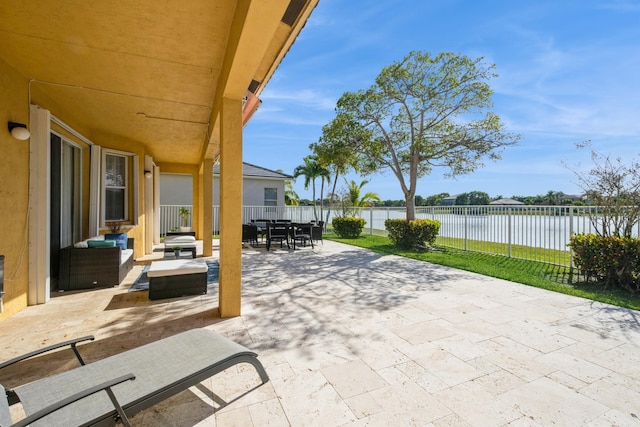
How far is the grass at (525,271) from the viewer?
15.4 ft

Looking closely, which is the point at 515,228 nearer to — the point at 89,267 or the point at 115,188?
the point at 89,267

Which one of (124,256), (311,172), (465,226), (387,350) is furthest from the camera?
(311,172)

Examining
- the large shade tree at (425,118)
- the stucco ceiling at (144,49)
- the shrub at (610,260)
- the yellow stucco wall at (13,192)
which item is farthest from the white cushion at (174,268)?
the shrub at (610,260)

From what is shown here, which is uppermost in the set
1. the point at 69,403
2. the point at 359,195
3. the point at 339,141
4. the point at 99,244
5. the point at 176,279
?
the point at 339,141

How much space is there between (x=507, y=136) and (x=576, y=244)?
4597 millimetres

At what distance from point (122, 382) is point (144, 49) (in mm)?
3405

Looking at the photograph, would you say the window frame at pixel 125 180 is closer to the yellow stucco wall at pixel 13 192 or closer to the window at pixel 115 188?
the window at pixel 115 188

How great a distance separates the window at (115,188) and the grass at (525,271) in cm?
752

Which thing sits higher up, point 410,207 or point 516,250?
point 410,207

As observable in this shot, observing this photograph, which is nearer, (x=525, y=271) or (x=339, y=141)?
(x=525, y=271)

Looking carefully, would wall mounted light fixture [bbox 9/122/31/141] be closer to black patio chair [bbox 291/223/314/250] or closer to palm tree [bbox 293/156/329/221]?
black patio chair [bbox 291/223/314/250]

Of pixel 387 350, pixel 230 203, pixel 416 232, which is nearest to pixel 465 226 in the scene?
pixel 416 232

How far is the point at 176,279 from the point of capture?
15.1 feet

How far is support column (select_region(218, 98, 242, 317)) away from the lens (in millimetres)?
3744
